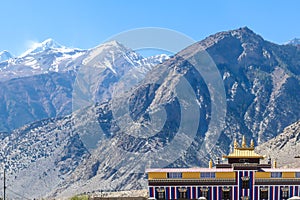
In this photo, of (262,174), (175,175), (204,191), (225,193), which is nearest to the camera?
(204,191)

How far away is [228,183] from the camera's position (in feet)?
256

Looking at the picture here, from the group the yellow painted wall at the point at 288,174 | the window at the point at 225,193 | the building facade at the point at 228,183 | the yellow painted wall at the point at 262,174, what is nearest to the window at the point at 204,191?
the building facade at the point at 228,183

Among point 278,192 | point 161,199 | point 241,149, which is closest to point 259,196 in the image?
point 278,192

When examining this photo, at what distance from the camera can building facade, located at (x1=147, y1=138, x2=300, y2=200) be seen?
77.6m

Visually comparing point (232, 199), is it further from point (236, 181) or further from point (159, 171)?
point (159, 171)

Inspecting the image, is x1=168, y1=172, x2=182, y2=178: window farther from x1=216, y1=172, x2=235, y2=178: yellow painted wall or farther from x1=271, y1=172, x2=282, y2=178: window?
x1=271, y1=172, x2=282, y2=178: window

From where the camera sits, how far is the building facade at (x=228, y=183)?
255 ft

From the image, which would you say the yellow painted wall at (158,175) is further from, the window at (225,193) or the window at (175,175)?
the window at (225,193)

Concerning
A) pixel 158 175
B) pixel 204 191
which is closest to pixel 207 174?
pixel 204 191

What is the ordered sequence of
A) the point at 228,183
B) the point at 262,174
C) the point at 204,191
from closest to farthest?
the point at 204,191, the point at 228,183, the point at 262,174

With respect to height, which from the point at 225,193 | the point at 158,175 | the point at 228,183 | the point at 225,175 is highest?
the point at 225,175

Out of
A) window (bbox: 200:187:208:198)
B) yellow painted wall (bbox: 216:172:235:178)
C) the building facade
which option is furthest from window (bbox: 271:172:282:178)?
window (bbox: 200:187:208:198)

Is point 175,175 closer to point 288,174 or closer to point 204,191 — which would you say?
point 204,191

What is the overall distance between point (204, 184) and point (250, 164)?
318 inches
